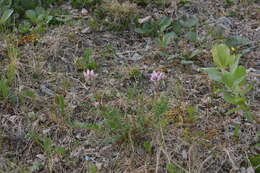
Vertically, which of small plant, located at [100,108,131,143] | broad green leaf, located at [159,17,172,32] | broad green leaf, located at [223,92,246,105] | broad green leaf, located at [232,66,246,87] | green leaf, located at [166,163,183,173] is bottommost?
green leaf, located at [166,163,183,173]

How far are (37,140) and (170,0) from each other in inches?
70.0

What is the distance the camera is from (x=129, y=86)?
8.38 feet

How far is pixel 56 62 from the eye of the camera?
2770mm

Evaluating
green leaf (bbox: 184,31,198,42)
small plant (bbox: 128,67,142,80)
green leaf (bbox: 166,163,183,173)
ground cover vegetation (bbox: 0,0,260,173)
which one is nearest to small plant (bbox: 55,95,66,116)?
ground cover vegetation (bbox: 0,0,260,173)

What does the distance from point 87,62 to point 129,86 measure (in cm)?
35

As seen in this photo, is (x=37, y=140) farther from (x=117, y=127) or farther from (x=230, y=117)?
(x=230, y=117)

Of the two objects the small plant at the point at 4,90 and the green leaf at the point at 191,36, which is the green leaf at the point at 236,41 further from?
the small plant at the point at 4,90

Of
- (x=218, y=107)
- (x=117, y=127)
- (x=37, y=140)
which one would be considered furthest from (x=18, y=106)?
(x=218, y=107)

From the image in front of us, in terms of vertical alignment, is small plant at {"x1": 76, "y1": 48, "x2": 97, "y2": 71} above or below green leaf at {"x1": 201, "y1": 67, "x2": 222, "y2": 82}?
below

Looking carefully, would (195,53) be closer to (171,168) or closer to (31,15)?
(171,168)

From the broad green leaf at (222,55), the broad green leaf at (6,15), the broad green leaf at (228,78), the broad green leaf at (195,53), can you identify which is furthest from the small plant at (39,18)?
the broad green leaf at (228,78)

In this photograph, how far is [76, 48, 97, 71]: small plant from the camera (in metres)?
2.66

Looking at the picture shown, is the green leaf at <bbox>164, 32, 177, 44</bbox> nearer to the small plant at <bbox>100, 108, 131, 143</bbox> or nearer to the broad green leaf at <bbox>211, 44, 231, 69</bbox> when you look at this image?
the broad green leaf at <bbox>211, 44, 231, 69</bbox>

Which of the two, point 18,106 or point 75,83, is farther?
point 75,83
